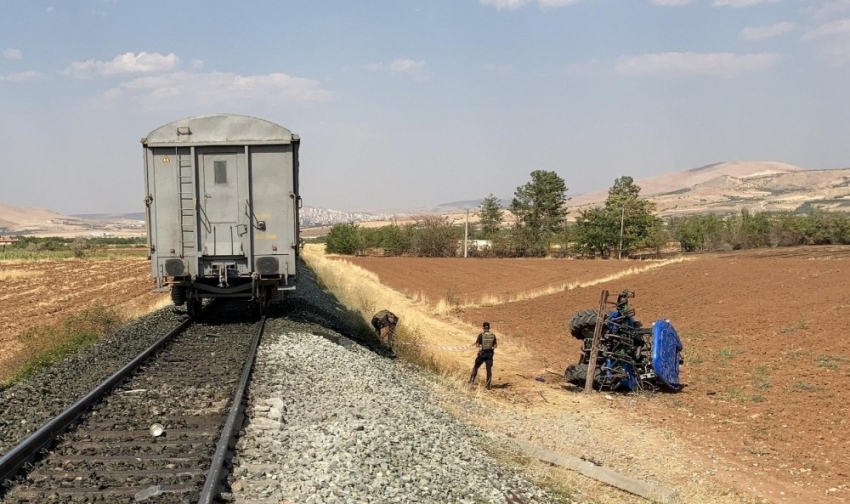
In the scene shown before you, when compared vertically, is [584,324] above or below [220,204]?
below

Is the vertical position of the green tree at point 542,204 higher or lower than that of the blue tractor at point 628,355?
higher

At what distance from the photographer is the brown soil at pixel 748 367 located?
9.48 m

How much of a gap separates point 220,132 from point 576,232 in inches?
2729

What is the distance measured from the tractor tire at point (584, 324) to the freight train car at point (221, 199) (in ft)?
20.0

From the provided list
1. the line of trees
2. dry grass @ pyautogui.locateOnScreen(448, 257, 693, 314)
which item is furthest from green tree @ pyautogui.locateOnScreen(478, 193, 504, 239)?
dry grass @ pyautogui.locateOnScreen(448, 257, 693, 314)

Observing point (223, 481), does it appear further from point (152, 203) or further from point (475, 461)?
point (152, 203)

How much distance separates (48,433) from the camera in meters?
6.40

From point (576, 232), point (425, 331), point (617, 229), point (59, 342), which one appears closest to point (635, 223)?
point (617, 229)

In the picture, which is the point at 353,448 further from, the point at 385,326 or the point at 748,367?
the point at 748,367

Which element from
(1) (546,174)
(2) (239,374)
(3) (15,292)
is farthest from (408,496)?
(1) (546,174)

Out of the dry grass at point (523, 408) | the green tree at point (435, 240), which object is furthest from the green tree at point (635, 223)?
the dry grass at point (523, 408)

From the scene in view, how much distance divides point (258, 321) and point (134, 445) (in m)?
8.25

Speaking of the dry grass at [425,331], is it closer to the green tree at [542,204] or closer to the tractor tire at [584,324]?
the tractor tire at [584,324]

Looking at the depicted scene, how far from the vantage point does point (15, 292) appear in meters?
37.8
